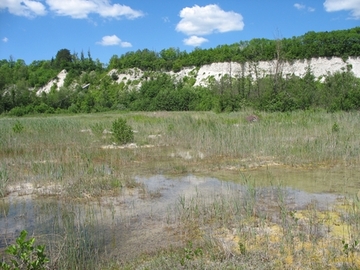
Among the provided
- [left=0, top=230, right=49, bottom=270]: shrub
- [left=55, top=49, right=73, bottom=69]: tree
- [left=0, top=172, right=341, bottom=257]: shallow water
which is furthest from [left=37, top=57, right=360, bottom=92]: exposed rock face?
[left=0, top=230, right=49, bottom=270]: shrub

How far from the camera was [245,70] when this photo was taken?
5575cm

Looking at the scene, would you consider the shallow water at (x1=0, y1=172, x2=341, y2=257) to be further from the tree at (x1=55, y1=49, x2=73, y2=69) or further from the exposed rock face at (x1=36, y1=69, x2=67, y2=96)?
the tree at (x1=55, y1=49, x2=73, y2=69)

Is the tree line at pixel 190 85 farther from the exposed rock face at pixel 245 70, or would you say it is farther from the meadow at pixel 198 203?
the meadow at pixel 198 203

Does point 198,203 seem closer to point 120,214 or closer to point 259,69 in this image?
point 120,214

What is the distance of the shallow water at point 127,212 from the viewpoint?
5152 millimetres

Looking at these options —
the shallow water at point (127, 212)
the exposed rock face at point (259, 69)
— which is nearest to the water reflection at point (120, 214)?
the shallow water at point (127, 212)

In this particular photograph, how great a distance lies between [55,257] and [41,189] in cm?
403

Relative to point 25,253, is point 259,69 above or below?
above

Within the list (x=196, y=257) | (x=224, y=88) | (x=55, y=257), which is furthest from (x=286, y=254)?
(x=224, y=88)

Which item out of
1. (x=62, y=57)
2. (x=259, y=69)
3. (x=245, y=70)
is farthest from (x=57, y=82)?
(x=259, y=69)

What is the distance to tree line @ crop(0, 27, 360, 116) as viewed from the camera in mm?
28906

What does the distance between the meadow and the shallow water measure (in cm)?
2

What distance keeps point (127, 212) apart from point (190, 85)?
56.0m

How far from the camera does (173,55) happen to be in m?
77.1
